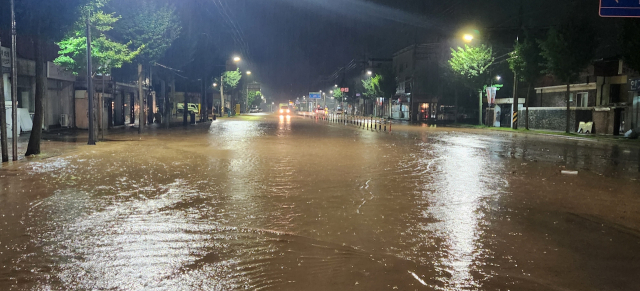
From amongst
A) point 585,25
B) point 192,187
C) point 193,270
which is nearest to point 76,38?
point 192,187

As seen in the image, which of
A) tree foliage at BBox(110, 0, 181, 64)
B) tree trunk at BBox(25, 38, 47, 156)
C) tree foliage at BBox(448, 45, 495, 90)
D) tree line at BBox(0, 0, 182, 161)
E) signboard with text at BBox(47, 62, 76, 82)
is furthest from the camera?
tree foliage at BBox(448, 45, 495, 90)

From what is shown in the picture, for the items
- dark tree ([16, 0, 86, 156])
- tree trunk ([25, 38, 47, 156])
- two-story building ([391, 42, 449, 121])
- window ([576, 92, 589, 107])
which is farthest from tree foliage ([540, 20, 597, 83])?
two-story building ([391, 42, 449, 121])

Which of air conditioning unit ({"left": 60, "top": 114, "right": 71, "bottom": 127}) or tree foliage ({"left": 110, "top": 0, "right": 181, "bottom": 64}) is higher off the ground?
tree foliage ({"left": 110, "top": 0, "right": 181, "bottom": 64})

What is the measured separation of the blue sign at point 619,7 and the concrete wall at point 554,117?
919 inches

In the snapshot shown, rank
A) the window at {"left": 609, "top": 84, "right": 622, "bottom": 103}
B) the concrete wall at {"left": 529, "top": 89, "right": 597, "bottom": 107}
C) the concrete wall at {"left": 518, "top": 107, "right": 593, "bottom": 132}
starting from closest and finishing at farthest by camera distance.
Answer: the concrete wall at {"left": 518, "top": 107, "right": 593, "bottom": 132}
the window at {"left": 609, "top": 84, "right": 622, "bottom": 103}
the concrete wall at {"left": 529, "top": 89, "right": 597, "bottom": 107}

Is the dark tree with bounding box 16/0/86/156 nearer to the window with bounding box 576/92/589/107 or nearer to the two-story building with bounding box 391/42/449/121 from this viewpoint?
the window with bounding box 576/92/589/107

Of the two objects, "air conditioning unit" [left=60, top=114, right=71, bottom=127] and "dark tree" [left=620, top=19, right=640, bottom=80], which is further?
"air conditioning unit" [left=60, top=114, right=71, bottom=127]

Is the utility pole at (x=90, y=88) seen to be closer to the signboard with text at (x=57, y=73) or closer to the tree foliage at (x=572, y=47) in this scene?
the signboard with text at (x=57, y=73)

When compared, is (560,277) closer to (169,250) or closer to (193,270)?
(193,270)

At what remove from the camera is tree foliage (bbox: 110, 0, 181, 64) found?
102 feet

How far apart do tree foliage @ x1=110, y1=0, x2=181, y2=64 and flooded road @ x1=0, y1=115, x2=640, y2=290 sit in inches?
751

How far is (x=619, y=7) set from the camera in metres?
15.1

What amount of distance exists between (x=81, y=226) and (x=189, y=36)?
4541 centimetres

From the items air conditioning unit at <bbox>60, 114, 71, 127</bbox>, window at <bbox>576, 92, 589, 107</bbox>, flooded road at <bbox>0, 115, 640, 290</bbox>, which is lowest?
flooded road at <bbox>0, 115, 640, 290</bbox>
